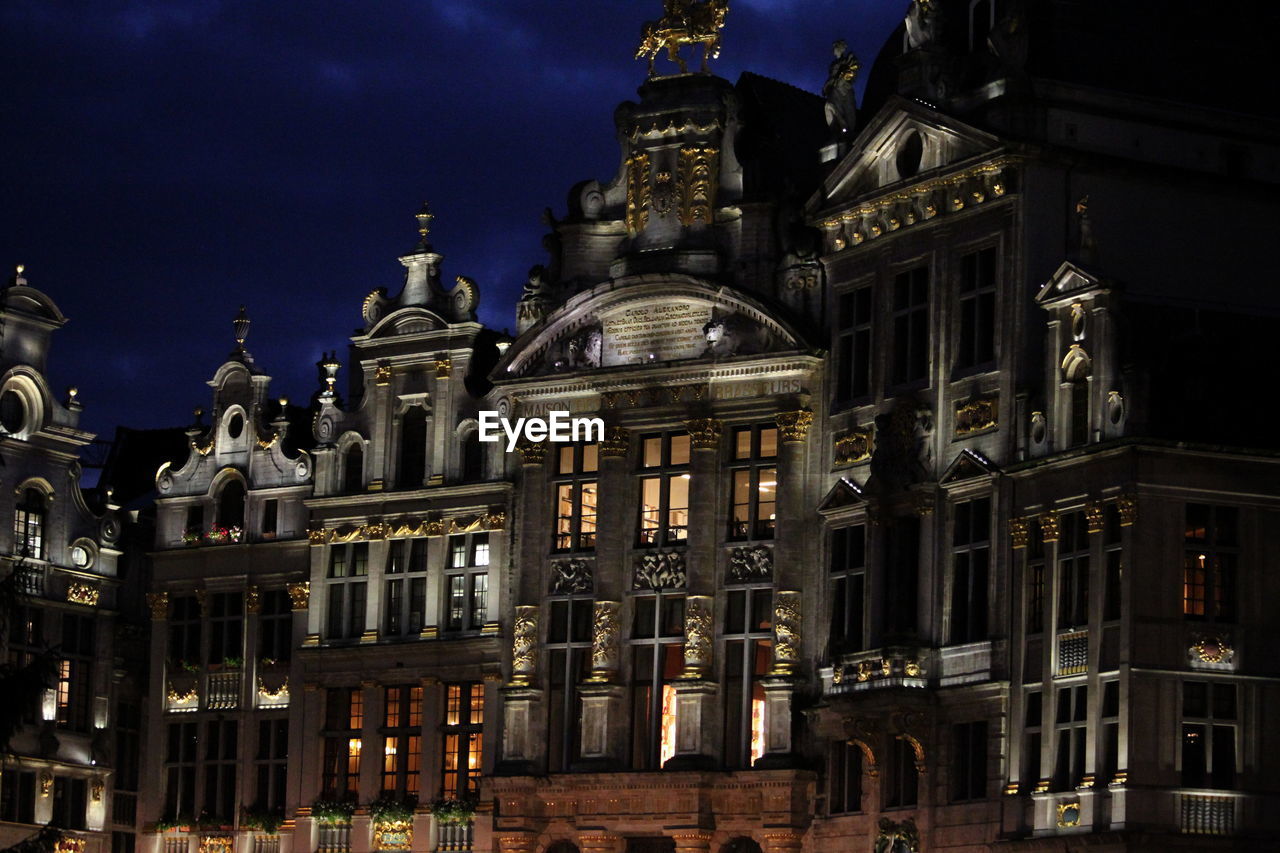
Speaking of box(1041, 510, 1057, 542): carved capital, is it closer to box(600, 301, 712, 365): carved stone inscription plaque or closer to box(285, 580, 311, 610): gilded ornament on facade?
box(600, 301, 712, 365): carved stone inscription plaque

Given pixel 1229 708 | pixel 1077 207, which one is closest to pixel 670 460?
pixel 1077 207

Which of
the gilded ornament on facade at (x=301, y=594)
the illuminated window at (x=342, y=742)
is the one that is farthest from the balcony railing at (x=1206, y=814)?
the gilded ornament on facade at (x=301, y=594)

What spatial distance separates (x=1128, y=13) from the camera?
5272cm

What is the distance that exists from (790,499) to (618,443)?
4.12 m

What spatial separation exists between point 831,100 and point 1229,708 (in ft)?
48.7

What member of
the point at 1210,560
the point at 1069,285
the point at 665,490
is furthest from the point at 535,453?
the point at 1210,560

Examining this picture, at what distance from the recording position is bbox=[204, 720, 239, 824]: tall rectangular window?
62.0 meters

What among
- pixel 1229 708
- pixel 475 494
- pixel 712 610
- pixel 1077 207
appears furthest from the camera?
pixel 475 494

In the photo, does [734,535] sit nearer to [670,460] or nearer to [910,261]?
[670,460]

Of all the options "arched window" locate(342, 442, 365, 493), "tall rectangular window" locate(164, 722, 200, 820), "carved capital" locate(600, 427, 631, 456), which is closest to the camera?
"carved capital" locate(600, 427, 631, 456)

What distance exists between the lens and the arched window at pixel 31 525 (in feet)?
208

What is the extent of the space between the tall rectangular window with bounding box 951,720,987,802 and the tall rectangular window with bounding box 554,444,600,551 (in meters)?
9.83

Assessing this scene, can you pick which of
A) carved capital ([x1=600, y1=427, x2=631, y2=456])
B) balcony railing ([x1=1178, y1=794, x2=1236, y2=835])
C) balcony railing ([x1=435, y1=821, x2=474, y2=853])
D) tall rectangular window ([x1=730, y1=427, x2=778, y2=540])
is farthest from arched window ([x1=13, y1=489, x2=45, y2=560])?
balcony railing ([x1=1178, y1=794, x2=1236, y2=835])

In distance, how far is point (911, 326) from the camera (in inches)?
2084
